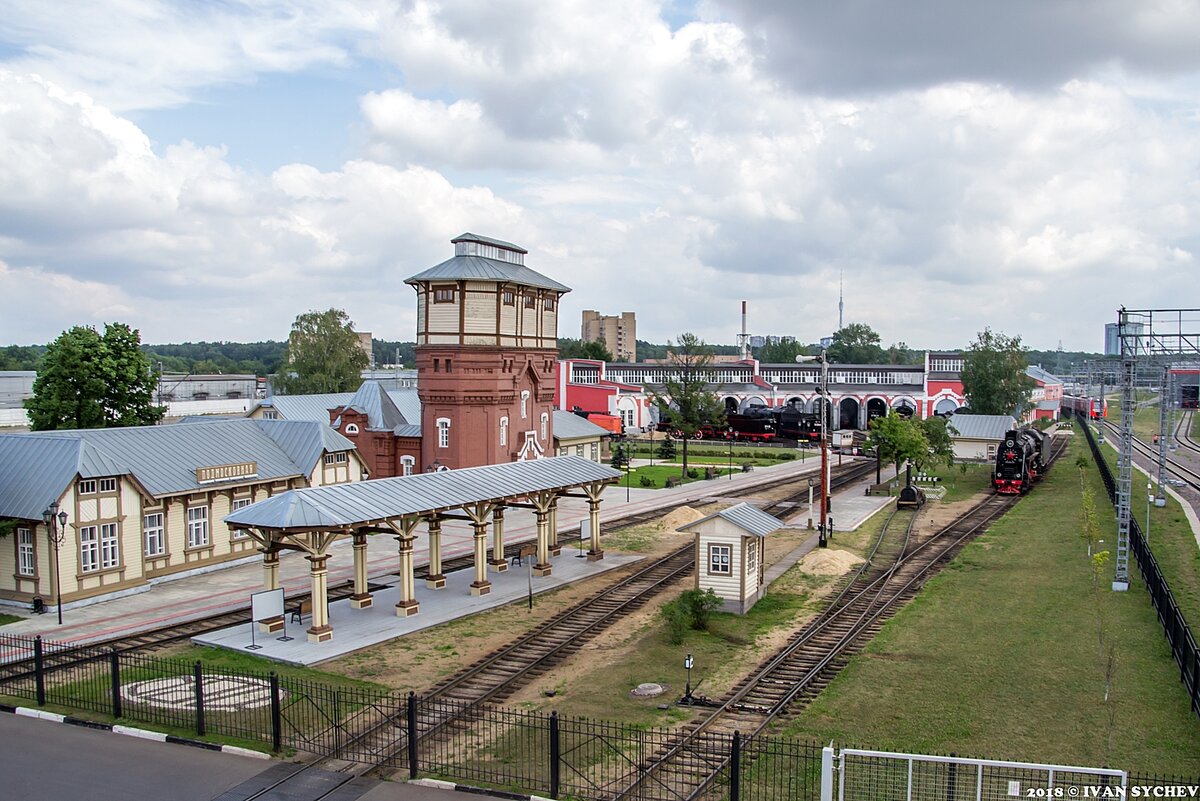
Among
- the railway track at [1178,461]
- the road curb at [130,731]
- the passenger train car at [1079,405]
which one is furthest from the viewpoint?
the passenger train car at [1079,405]

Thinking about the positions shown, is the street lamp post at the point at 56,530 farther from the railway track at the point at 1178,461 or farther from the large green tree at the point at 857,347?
the large green tree at the point at 857,347

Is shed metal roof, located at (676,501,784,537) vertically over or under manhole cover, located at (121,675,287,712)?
over

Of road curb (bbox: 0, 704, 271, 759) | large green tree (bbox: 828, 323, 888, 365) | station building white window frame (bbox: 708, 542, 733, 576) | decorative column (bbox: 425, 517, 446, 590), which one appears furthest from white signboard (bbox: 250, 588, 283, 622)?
large green tree (bbox: 828, 323, 888, 365)

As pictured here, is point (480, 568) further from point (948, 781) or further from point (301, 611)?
point (948, 781)

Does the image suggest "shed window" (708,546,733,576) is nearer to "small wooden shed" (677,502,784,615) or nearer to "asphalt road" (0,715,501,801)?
"small wooden shed" (677,502,784,615)

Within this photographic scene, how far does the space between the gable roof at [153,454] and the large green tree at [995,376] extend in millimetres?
54991

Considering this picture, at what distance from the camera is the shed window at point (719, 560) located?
84.6 feet

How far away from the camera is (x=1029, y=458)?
5244cm

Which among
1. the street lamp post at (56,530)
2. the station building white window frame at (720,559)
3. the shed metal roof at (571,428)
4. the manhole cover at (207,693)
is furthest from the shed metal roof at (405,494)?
the shed metal roof at (571,428)

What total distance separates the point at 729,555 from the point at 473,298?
21592 millimetres

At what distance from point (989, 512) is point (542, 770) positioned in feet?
119

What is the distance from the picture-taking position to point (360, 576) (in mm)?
25656

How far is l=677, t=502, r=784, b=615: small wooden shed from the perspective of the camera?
2566 centimetres

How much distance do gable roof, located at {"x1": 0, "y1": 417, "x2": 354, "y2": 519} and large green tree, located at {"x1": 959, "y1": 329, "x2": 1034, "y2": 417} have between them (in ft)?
180
